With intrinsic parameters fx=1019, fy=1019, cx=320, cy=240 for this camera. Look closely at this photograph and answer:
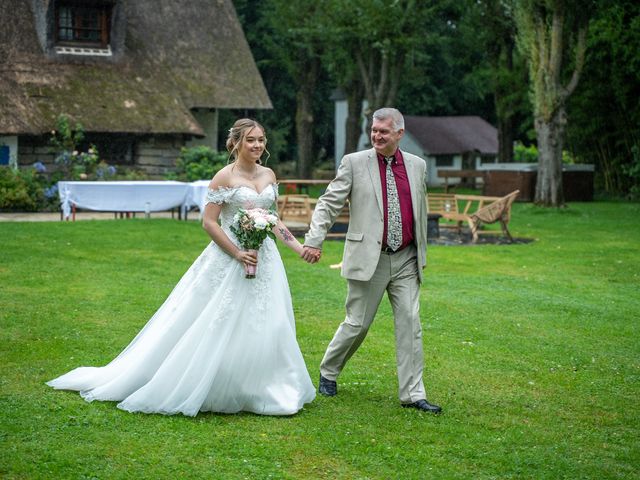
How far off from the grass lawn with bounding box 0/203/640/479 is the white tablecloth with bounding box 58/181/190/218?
19.9ft

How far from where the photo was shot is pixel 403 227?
7773mm

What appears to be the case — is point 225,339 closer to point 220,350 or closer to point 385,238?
point 220,350

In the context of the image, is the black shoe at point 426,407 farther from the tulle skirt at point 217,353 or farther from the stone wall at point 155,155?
the stone wall at point 155,155

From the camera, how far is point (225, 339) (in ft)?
24.4

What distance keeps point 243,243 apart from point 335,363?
1235 millimetres

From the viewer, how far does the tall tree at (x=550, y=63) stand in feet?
94.1

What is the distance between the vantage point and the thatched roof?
2844cm

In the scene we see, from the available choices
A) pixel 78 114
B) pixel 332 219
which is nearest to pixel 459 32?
pixel 78 114

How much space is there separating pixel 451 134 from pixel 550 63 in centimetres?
2947

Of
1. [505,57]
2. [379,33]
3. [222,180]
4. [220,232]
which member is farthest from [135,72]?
[220,232]

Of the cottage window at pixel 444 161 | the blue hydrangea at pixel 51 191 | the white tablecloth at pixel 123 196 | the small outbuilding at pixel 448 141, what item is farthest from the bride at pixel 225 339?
the cottage window at pixel 444 161

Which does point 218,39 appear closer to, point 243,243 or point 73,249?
point 73,249

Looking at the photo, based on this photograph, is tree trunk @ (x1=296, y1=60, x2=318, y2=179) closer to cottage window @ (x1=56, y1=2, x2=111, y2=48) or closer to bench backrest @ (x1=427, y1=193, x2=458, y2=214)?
cottage window @ (x1=56, y1=2, x2=111, y2=48)

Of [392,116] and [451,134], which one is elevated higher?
[451,134]
